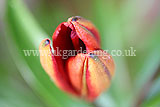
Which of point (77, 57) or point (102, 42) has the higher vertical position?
point (77, 57)

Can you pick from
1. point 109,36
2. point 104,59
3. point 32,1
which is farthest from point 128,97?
point 32,1

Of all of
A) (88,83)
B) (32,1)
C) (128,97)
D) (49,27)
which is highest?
(32,1)

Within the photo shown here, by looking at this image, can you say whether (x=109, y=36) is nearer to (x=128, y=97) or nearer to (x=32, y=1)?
(x=128, y=97)

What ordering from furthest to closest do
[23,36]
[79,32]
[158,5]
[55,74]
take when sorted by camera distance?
[158,5]
[23,36]
[55,74]
[79,32]

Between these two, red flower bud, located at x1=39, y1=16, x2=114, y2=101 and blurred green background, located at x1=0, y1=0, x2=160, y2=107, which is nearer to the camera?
red flower bud, located at x1=39, y1=16, x2=114, y2=101
